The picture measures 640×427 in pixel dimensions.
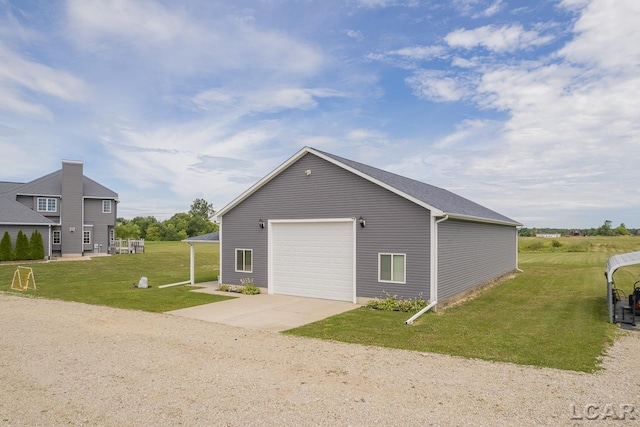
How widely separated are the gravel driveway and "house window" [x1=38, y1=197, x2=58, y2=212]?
106 ft

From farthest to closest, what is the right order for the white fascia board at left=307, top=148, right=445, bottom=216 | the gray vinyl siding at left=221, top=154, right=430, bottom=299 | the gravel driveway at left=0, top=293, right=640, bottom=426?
the gray vinyl siding at left=221, top=154, right=430, bottom=299
the white fascia board at left=307, top=148, right=445, bottom=216
the gravel driveway at left=0, top=293, right=640, bottom=426

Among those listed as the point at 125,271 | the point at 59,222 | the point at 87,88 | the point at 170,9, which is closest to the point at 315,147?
the point at 170,9

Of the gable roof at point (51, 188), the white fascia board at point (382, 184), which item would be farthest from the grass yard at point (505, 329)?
the gable roof at point (51, 188)

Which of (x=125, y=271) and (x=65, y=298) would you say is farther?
(x=125, y=271)

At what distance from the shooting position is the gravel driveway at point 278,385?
5191 millimetres

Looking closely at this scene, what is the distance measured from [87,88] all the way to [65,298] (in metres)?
11.0

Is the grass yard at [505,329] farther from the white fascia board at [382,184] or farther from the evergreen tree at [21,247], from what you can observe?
the evergreen tree at [21,247]

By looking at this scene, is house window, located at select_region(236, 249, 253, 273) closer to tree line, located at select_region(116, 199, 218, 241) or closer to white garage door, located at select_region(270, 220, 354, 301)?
white garage door, located at select_region(270, 220, 354, 301)

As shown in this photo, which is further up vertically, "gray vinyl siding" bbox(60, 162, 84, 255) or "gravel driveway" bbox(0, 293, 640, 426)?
"gray vinyl siding" bbox(60, 162, 84, 255)

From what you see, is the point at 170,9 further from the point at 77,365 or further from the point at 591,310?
the point at 591,310

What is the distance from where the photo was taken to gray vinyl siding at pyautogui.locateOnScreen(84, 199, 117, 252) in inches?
1495

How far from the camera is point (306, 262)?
15461 millimetres

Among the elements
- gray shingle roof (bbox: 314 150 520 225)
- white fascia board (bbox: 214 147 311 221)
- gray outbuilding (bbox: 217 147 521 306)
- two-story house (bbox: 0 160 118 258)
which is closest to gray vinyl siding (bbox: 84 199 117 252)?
two-story house (bbox: 0 160 118 258)

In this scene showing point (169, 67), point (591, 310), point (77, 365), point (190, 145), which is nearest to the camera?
point (77, 365)
